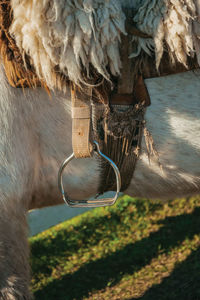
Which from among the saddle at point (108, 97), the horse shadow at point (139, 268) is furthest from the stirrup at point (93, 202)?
the horse shadow at point (139, 268)

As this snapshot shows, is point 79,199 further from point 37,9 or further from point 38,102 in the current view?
point 37,9

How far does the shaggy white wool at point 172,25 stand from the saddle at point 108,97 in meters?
0.03

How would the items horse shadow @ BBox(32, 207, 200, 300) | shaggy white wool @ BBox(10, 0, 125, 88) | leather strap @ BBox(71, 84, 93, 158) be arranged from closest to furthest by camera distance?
shaggy white wool @ BBox(10, 0, 125, 88) → leather strap @ BBox(71, 84, 93, 158) → horse shadow @ BBox(32, 207, 200, 300)

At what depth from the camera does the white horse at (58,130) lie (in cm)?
113

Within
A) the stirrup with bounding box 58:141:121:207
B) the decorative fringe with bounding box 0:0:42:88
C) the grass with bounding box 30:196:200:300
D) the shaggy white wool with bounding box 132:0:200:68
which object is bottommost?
the grass with bounding box 30:196:200:300

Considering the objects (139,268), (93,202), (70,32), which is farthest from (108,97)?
(139,268)

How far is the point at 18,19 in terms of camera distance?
1.14 meters

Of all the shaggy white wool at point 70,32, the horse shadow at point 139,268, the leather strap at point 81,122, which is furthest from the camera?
the horse shadow at point 139,268

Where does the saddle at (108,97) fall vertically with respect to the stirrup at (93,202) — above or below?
above

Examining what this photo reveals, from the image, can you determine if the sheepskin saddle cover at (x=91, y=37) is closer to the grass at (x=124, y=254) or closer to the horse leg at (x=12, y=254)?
the horse leg at (x=12, y=254)

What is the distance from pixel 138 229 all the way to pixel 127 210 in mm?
233

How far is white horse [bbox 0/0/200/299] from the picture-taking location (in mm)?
1134

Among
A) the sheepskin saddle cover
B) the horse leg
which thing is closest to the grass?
the horse leg

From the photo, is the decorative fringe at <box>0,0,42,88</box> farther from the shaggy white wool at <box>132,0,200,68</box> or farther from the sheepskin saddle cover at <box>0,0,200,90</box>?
the shaggy white wool at <box>132,0,200,68</box>
